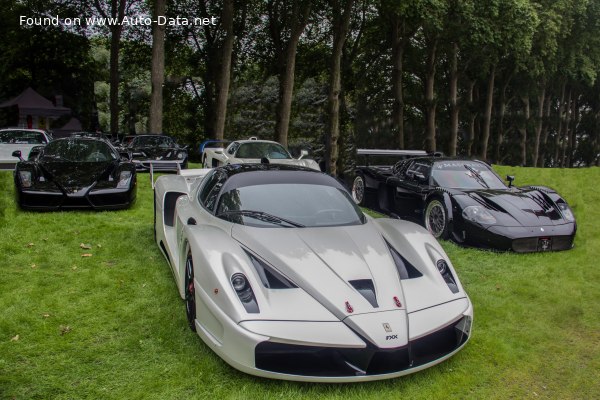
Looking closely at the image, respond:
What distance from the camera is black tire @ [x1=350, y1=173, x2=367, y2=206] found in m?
10.5

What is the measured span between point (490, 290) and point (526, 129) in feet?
103

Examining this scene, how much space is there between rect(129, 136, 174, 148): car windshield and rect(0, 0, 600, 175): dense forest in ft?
8.03

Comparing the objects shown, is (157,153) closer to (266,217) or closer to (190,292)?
(266,217)

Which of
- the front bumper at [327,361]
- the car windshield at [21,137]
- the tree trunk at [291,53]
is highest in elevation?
the tree trunk at [291,53]

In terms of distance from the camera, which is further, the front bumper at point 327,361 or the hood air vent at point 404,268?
the hood air vent at point 404,268

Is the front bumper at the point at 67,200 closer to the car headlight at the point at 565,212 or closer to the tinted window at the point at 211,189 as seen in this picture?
the tinted window at the point at 211,189

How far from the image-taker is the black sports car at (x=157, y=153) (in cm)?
1335

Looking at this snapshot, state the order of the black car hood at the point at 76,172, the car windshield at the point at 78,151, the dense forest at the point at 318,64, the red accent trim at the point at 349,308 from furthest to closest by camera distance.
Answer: the dense forest at the point at 318,64 < the car windshield at the point at 78,151 < the black car hood at the point at 76,172 < the red accent trim at the point at 349,308

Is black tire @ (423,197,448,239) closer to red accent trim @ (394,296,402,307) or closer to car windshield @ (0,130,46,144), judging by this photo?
red accent trim @ (394,296,402,307)

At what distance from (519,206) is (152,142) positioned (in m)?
10.8

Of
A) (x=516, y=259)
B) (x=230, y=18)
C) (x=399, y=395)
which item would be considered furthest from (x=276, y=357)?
(x=230, y=18)

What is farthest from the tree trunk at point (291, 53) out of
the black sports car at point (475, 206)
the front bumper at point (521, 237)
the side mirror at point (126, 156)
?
the front bumper at point (521, 237)

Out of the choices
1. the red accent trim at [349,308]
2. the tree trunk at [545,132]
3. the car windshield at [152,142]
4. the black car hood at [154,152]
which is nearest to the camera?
the red accent trim at [349,308]

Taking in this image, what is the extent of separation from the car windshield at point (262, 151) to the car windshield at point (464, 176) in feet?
15.6
